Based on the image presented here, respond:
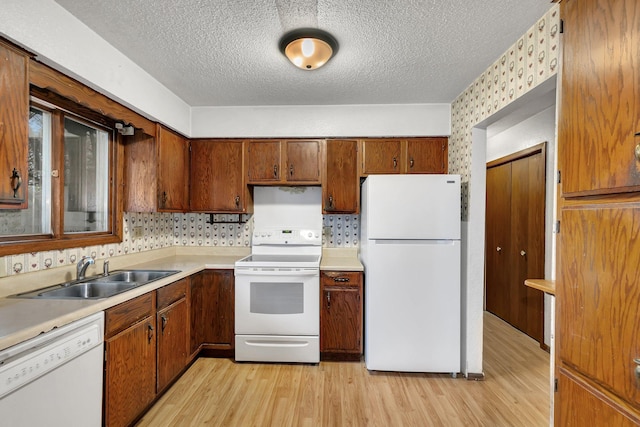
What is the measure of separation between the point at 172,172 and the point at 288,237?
4.21 ft

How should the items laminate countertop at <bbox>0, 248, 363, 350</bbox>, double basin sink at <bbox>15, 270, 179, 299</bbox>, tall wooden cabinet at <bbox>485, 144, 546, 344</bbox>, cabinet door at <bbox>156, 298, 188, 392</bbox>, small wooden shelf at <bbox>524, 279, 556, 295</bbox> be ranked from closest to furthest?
laminate countertop at <bbox>0, 248, 363, 350</bbox>, small wooden shelf at <bbox>524, 279, 556, 295</bbox>, double basin sink at <bbox>15, 270, 179, 299</bbox>, cabinet door at <bbox>156, 298, 188, 392</bbox>, tall wooden cabinet at <bbox>485, 144, 546, 344</bbox>

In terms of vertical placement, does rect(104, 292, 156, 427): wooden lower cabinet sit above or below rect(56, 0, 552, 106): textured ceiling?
below

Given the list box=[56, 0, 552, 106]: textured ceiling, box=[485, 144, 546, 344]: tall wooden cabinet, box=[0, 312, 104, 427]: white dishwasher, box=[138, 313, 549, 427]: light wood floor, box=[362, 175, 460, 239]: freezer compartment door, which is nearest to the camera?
box=[0, 312, 104, 427]: white dishwasher

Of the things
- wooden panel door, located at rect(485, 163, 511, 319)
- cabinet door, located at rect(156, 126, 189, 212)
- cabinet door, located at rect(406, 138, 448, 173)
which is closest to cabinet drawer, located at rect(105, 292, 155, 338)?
cabinet door, located at rect(156, 126, 189, 212)

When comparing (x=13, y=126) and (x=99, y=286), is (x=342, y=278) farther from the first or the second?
(x=13, y=126)

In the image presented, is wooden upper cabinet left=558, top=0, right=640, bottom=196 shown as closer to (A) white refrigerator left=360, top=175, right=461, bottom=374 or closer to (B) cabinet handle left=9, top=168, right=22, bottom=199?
(A) white refrigerator left=360, top=175, right=461, bottom=374

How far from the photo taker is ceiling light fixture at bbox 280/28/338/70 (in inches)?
67.7

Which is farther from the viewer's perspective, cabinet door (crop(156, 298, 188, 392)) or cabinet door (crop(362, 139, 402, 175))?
cabinet door (crop(362, 139, 402, 175))

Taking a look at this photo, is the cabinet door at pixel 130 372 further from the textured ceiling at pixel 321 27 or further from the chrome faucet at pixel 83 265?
the textured ceiling at pixel 321 27

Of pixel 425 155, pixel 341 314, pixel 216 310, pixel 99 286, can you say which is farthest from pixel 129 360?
pixel 425 155

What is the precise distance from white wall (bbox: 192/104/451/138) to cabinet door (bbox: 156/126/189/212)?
0.89 ft

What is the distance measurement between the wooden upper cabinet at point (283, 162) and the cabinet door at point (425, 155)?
0.90m

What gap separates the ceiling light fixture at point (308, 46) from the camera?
1.72m

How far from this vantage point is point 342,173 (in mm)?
2926
